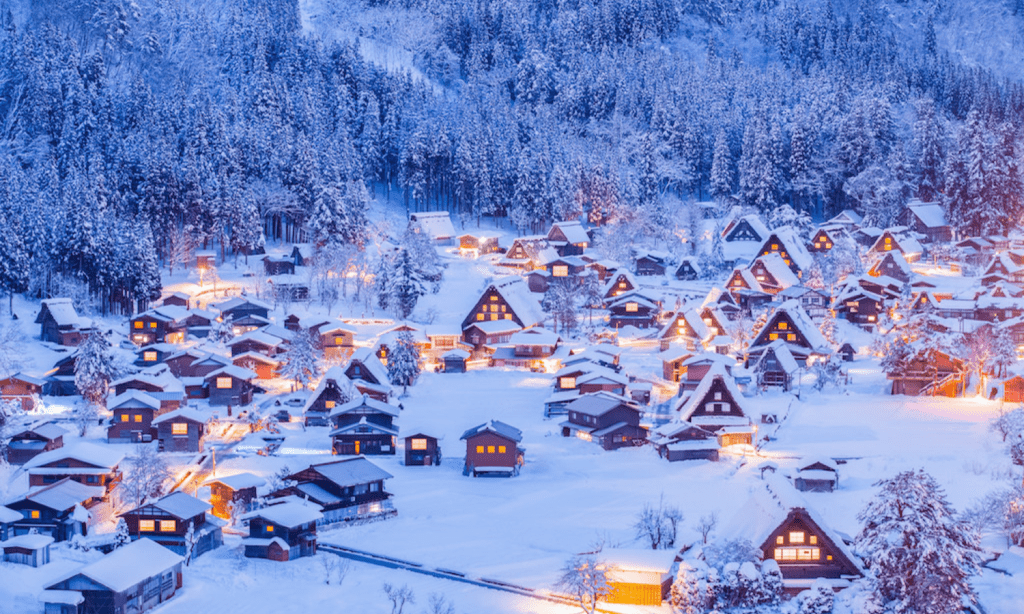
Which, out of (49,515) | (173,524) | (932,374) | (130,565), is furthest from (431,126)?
(130,565)

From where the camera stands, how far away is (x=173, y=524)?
36.5 m

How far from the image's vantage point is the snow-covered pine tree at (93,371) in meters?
53.5

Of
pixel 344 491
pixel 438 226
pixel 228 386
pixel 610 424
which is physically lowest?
pixel 344 491

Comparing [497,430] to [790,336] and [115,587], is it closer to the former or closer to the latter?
[115,587]

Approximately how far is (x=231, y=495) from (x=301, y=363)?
57.0 ft

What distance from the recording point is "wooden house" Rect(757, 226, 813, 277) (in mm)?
78375

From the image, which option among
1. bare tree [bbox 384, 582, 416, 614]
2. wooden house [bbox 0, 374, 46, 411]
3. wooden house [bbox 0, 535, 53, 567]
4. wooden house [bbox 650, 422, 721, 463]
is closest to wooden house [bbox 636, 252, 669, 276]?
wooden house [bbox 650, 422, 721, 463]

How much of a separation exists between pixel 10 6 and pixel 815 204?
90.3m

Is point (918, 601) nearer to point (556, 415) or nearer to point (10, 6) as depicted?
point (556, 415)

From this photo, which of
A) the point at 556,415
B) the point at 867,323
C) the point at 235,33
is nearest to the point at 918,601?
the point at 556,415

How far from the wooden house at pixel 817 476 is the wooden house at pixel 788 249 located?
38541 mm

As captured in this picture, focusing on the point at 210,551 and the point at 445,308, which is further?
the point at 445,308

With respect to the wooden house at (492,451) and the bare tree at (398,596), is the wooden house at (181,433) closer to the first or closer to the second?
the wooden house at (492,451)

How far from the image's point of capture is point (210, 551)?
36.5 m
